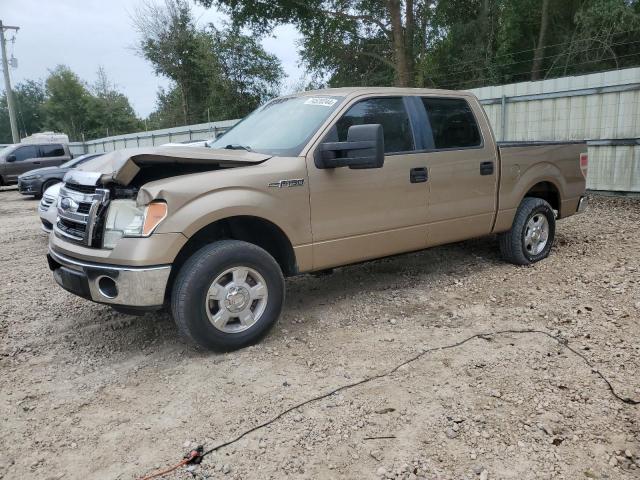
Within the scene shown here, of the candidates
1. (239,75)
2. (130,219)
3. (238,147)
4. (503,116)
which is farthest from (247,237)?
(239,75)

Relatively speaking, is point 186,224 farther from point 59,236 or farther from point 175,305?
point 59,236

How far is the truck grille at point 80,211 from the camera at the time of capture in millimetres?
3459

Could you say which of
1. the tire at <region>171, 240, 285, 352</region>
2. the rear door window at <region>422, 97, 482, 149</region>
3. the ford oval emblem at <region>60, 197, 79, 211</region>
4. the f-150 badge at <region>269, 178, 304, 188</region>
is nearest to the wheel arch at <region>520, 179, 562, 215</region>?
the rear door window at <region>422, 97, 482, 149</region>

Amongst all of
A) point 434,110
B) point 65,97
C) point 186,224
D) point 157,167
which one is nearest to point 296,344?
point 186,224

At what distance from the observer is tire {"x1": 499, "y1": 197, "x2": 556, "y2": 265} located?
18.4 ft

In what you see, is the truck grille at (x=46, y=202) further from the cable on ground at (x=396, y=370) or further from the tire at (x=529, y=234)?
the tire at (x=529, y=234)

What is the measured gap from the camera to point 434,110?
493 centimetres

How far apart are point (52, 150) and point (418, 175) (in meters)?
17.9

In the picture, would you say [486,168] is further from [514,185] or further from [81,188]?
[81,188]

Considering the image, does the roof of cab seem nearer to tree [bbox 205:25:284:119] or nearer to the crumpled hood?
the crumpled hood

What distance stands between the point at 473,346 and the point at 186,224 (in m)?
2.19

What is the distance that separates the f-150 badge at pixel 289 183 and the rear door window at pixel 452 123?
62.1 inches

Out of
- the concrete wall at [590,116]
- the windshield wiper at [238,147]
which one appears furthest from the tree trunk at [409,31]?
the windshield wiper at [238,147]

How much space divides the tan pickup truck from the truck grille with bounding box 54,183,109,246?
1 cm
